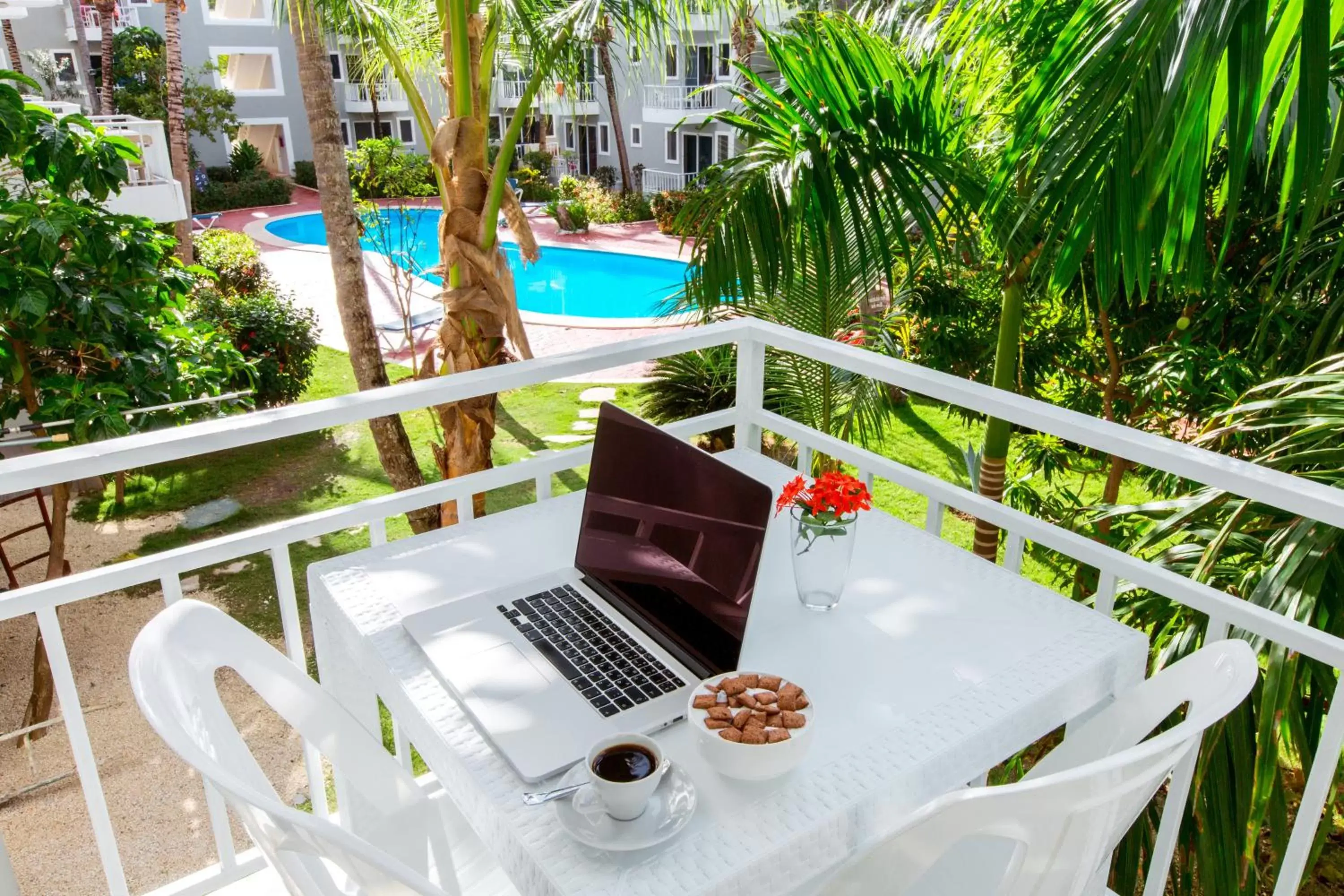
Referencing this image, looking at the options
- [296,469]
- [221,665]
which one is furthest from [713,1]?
[296,469]

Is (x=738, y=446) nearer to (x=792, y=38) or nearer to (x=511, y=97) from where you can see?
(x=792, y=38)

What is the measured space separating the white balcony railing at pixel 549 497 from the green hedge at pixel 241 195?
768 inches

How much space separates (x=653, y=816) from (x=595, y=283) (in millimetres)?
14306

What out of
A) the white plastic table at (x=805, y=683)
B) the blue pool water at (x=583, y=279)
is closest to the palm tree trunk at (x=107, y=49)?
the blue pool water at (x=583, y=279)

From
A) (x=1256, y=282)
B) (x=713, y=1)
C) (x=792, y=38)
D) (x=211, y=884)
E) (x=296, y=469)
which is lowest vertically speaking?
(x=296, y=469)

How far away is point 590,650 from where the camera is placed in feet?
4.50

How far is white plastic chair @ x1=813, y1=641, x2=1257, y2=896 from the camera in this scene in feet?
3.06

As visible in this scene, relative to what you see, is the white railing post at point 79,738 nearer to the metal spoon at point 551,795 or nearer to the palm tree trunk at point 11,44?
the metal spoon at point 551,795

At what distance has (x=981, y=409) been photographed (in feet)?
6.05

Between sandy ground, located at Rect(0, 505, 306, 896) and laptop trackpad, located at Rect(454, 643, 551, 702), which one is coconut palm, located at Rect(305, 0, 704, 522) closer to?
sandy ground, located at Rect(0, 505, 306, 896)

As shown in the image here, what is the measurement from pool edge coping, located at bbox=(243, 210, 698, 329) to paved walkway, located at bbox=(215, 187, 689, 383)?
0.04 meters

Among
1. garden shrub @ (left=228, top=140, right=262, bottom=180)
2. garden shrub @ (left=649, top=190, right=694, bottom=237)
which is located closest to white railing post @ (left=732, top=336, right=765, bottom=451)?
garden shrub @ (left=649, top=190, right=694, bottom=237)

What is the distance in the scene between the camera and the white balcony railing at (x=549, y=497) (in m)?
1.44

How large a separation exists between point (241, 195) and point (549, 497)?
20.0 meters
